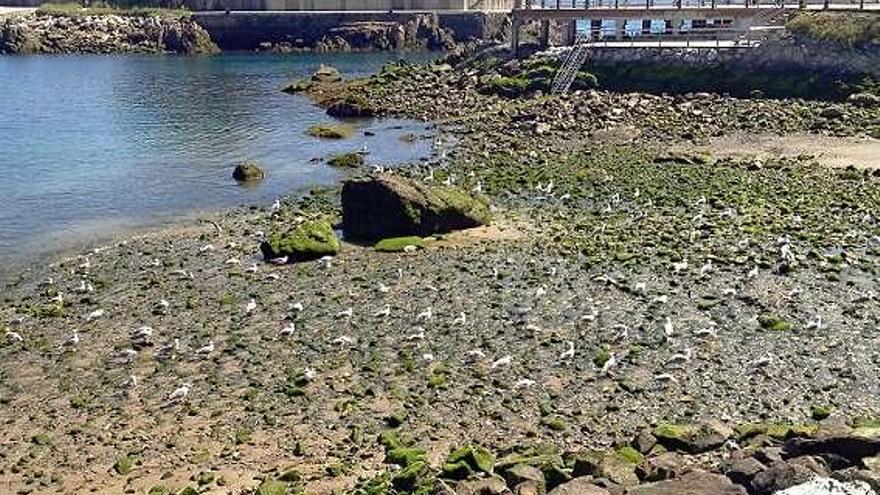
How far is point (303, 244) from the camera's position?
31297mm

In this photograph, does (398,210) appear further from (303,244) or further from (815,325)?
→ (815,325)

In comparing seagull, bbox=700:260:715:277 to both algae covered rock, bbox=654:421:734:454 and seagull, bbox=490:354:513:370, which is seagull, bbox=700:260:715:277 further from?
algae covered rock, bbox=654:421:734:454

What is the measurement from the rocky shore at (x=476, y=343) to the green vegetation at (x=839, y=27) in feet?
61.9

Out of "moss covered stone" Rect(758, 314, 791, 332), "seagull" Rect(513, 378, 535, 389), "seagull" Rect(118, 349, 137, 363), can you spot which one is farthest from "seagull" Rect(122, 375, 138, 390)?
"moss covered stone" Rect(758, 314, 791, 332)

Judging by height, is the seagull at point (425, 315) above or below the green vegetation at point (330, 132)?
below

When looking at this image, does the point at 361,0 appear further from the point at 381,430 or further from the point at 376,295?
the point at 381,430

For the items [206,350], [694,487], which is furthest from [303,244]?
[694,487]

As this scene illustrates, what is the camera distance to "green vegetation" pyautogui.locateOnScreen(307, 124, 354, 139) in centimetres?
5416

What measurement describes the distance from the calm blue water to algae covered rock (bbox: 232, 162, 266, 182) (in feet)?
1.97

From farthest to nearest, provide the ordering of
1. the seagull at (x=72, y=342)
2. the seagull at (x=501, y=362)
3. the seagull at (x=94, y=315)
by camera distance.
Answer: the seagull at (x=94, y=315) → the seagull at (x=72, y=342) → the seagull at (x=501, y=362)

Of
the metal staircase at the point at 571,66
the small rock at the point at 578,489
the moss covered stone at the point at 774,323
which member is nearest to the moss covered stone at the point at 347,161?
the metal staircase at the point at 571,66

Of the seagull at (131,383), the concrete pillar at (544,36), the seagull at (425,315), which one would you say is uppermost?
the concrete pillar at (544,36)

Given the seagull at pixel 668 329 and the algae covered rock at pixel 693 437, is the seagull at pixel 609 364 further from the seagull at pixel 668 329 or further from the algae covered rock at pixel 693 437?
the algae covered rock at pixel 693 437

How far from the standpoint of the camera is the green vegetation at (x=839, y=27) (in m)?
55.6
